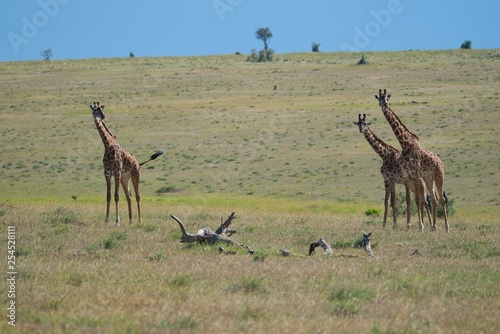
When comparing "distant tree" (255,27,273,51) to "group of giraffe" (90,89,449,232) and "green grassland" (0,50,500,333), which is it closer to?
"green grassland" (0,50,500,333)

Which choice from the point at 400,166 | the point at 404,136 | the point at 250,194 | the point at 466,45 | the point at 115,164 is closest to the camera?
the point at 404,136

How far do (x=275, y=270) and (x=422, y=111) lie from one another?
46027mm

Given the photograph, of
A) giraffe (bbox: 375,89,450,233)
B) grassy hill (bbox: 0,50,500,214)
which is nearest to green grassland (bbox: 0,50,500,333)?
grassy hill (bbox: 0,50,500,214)

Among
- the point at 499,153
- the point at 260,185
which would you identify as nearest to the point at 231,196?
the point at 260,185

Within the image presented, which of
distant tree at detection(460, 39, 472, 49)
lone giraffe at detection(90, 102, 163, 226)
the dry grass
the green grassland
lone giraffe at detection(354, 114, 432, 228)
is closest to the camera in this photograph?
the dry grass

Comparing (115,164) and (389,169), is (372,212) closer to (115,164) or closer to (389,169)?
(389,169)

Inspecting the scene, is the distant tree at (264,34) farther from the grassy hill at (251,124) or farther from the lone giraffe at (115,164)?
the lone giraffe at (115,164)

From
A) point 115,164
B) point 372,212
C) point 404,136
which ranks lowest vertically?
point 372,212

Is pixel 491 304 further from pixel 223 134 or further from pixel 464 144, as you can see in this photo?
pixel 223 134

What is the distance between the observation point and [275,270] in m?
11.8

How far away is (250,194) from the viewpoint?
34719 mm

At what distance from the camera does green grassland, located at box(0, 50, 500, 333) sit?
9359 millimetres

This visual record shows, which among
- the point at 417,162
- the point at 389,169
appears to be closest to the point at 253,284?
the point at 417,162

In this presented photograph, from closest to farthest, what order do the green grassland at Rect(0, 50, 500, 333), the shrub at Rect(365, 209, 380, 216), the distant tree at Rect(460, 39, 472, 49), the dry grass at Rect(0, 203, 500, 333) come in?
the dry grass at Rect(0, 203, 500, 333) → the green grassland at Rect(0, 50, 500, 333) → the shrub at Rect(365, 209, 380, 216) → the distant tree at Rect(460, 39, 472, 49)
